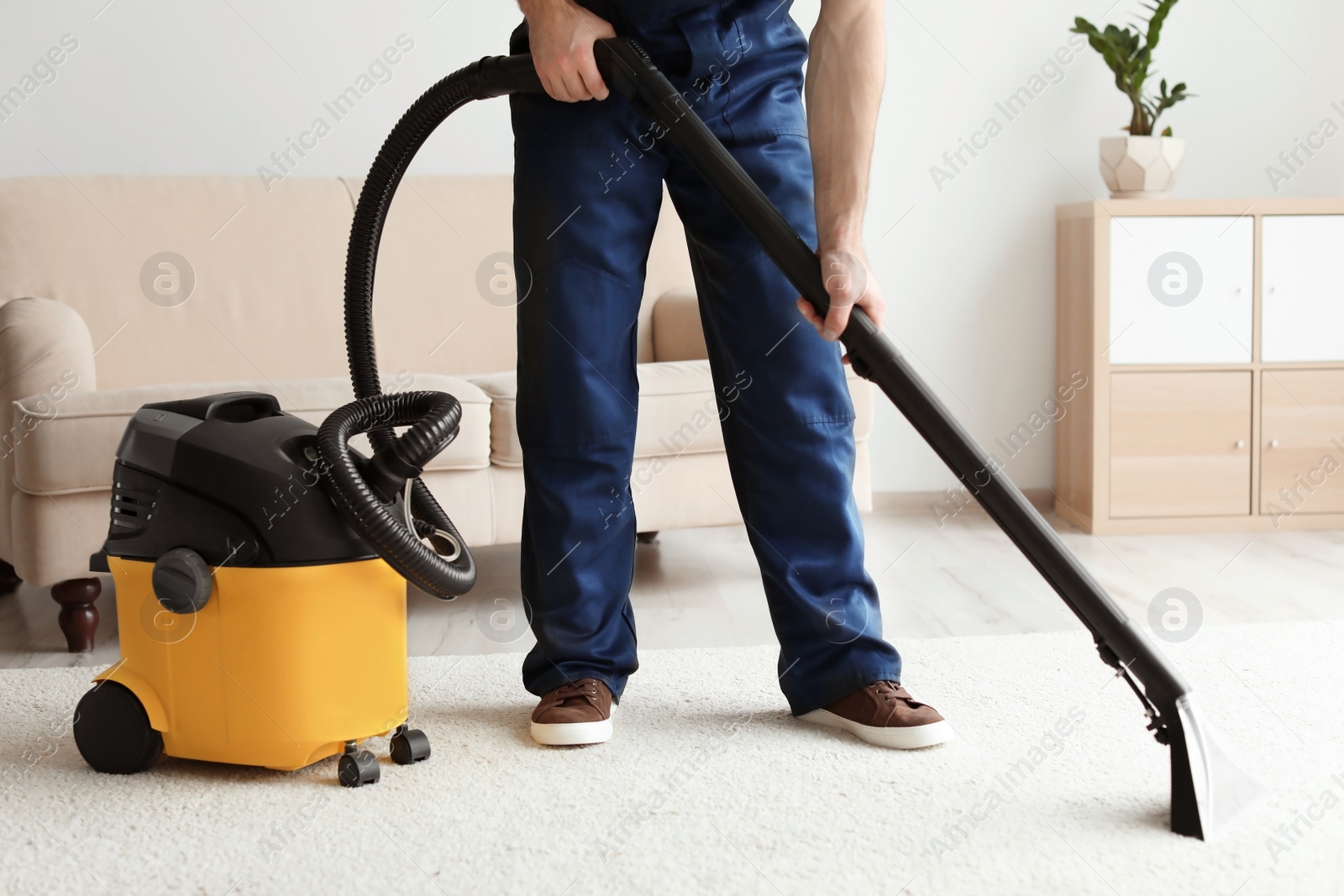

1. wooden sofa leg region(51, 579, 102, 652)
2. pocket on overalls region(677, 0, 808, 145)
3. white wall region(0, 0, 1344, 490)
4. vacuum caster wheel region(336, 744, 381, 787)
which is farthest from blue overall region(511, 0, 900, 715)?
white wall region(0, 0, 1344, 490)

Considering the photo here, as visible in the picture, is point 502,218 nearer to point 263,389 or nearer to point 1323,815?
point 263,389

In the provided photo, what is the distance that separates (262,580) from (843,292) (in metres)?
0.64

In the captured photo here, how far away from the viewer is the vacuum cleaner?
1.07 meters

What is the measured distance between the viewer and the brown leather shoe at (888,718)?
1220mm

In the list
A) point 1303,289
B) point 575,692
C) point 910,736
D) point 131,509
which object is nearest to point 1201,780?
point 910,736

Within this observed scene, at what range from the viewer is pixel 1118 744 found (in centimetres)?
121

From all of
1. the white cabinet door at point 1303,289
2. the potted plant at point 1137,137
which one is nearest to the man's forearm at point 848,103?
the potted plant at point 1137,137

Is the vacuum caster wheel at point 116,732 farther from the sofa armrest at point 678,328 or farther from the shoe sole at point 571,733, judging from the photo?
the sofa armrest at point 678,328

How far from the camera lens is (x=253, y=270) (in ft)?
7.86

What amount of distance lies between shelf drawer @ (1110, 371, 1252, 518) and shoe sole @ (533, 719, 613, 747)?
5.76ft

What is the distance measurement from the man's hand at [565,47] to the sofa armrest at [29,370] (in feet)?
3.37

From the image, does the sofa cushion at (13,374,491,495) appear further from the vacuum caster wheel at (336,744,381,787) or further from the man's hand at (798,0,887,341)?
the man's hand at (798,0,887,341)

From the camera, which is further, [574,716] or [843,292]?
[574,716]

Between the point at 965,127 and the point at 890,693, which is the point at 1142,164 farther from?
the point at 890,693
